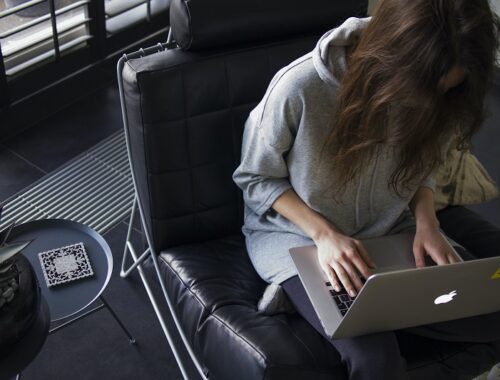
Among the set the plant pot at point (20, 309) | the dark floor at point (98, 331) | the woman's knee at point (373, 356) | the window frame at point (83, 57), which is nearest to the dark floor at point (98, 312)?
the dark floor at point (98, 331)

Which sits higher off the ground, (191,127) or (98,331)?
(191,127)

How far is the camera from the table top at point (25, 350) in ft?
3.33

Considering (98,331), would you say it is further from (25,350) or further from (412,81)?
(412,81)

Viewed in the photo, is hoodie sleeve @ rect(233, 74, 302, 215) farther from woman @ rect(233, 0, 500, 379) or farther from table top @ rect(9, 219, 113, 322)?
table top @ rect(9, 219, 113, 322)

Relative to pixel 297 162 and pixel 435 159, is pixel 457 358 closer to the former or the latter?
pixel 435 159

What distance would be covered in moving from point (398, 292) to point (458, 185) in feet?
1.96

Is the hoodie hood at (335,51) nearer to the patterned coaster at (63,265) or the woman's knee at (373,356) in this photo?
the woman's knee at (373,356)

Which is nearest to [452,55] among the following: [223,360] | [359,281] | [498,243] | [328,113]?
[328,113]

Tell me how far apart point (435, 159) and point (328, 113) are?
263 millimetres

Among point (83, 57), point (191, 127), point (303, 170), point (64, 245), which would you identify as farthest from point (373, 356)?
point (83, 57)

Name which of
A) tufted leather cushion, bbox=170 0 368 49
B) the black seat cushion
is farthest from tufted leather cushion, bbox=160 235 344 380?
tufted leather cushion, bbox=170 0 368 49

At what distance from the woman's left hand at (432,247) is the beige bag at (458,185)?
0.21 m

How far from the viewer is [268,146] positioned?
117 centimetres

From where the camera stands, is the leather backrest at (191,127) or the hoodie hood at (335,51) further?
the leather backrest at (191,127)
